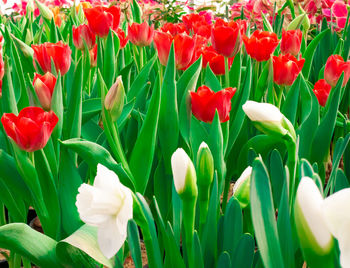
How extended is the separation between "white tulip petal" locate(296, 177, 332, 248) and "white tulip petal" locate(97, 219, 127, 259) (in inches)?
8.2

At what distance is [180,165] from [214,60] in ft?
2.05

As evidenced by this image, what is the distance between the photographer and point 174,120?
94cm

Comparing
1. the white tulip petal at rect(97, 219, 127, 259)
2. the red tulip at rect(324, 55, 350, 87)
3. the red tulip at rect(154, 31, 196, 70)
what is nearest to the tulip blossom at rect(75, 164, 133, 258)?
the white tulip petal at rect(97, 219, 127, 259)

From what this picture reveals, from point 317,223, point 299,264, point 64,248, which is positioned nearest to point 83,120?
point 64,248

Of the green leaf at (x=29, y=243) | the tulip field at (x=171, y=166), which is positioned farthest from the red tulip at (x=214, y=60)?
the green leaf at (x=29, y=243)

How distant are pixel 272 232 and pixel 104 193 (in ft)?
0.58

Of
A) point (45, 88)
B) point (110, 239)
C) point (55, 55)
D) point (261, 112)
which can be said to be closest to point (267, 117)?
point (261, 112)

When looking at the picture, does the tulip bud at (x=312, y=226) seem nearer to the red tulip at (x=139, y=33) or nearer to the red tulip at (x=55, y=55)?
the red tulip at (x=55, y=55)

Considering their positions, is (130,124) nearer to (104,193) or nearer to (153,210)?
(153,210)

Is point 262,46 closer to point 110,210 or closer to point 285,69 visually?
point 285,69

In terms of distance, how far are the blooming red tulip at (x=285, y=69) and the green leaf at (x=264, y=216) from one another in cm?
58

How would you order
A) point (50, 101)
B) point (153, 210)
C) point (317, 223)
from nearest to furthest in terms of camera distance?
point (317, 223)
point (50, 101)
point (153, 210)

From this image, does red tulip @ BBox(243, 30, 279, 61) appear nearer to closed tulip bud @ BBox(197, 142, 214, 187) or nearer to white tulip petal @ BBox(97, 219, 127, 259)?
closed tulip bud @ BBox(197, 142, 214, 187)

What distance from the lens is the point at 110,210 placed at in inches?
20.0
